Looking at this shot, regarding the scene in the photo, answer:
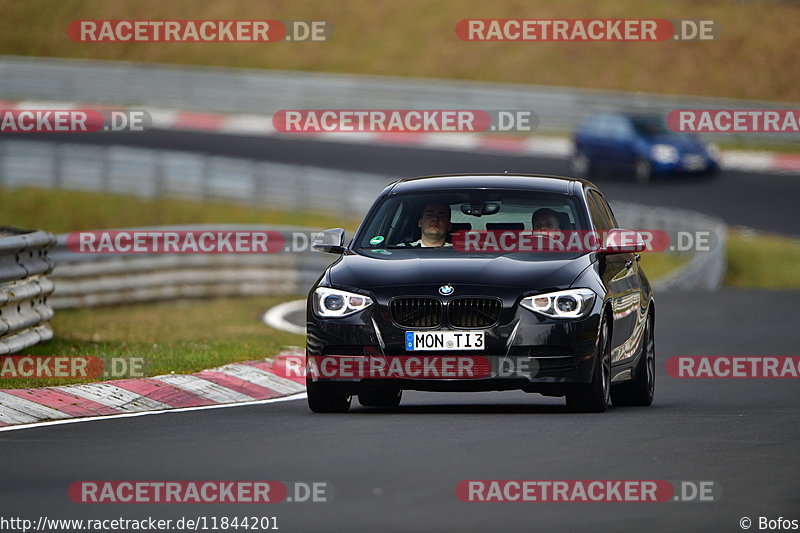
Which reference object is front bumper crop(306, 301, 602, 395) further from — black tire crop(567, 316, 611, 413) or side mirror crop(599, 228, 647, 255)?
side mirror crop(599, 228, 647, 255)

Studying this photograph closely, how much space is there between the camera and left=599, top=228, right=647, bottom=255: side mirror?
12.1 meters

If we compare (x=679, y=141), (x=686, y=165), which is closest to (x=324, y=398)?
(x=686, y=165)

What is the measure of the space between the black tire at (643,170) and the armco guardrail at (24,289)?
26.6 m

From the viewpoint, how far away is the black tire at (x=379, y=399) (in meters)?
12.5

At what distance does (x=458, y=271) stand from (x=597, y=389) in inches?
45.8

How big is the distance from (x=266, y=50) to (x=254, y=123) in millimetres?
10761

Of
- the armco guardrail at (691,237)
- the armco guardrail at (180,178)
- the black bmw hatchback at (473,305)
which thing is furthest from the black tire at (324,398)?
the armco guardrail at (180,178)

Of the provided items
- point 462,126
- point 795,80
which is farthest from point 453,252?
point 795,80

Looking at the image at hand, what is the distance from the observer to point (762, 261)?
32562 millimetres

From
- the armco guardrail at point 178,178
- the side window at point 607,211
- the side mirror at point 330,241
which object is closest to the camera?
the side mirror at point 330,241

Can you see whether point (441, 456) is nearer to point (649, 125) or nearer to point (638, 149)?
point (638, 149)

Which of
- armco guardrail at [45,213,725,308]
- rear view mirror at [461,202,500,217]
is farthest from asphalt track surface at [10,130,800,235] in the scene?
rear view mirror at [461,202,500,217]

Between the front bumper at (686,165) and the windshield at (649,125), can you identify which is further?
the windshield at (649,125)

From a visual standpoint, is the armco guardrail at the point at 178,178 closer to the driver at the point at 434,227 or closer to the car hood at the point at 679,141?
the car hood at the point at 679,141
